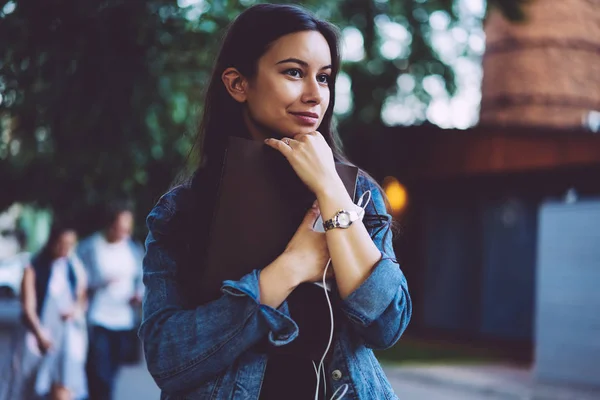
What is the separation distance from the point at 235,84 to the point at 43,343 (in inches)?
188

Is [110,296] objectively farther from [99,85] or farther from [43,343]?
[99,85]

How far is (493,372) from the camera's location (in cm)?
1121

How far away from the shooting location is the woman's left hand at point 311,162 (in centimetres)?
164

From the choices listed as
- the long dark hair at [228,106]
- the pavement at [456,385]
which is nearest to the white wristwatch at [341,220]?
the long dark hair at [228,106]

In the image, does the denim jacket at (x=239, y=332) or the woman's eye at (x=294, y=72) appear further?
the woman's eye at (x=294, y=72)

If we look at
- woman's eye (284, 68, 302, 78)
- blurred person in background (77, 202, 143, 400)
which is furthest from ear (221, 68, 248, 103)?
blurred person in background (77, 202, 143, 400)

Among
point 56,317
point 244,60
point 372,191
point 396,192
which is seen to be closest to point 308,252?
point 372,191

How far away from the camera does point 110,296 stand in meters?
6.64

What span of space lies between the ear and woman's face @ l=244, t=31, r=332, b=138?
0.19ft

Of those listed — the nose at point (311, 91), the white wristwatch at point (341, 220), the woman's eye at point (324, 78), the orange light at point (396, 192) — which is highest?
the woman's eye at point (324, 78)

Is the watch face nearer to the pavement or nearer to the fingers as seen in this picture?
the fingers

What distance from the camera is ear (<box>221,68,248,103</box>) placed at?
1.86 metres

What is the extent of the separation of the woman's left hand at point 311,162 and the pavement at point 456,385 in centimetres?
737

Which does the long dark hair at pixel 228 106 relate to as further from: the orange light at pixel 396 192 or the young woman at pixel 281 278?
the orange light at pixel 396 192
